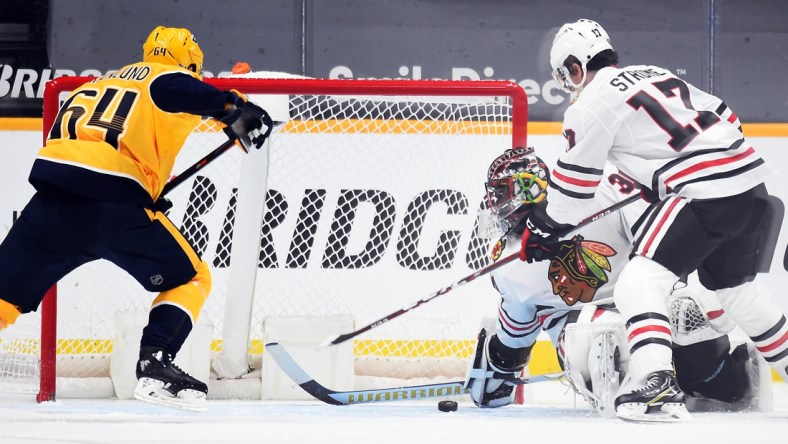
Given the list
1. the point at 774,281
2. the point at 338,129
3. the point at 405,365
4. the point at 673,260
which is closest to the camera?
the point at 673,260

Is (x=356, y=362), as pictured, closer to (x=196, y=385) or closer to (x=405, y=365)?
(x=405, y=365)

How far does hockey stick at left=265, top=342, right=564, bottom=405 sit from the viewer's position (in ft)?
10.4

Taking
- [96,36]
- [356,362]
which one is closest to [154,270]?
[356,362]

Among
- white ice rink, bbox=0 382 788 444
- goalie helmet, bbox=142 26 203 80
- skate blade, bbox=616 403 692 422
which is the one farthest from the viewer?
goalie helmet, bbox=142 26 203 80

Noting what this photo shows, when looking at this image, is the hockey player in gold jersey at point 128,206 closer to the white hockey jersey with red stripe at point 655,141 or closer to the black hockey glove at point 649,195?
the white hockey jersey with red stripe at point 655,141

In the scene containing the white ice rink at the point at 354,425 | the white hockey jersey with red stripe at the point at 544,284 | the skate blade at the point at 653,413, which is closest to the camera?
the white ice rink at the point at 354,425

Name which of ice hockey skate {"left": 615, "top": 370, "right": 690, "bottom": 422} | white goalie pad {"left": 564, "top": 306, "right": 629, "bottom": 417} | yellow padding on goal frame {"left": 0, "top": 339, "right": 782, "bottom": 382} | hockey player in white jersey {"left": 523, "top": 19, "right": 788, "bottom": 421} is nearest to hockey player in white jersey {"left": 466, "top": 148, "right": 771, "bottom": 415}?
white goalie pad {"left": 564, "top": 306, "right": 629, "bottom": 417}

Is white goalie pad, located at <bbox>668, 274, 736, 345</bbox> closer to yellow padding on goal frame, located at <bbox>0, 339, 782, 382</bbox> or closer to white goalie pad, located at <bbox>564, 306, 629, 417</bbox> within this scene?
white goalie pad, located at <bbox>564, 306, 629, 417</bbox>

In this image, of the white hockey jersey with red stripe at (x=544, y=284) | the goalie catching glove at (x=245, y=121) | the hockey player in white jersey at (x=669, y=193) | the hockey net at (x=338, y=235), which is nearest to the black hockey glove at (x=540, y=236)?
the hockey player in white jersey at (x=669, y=193)

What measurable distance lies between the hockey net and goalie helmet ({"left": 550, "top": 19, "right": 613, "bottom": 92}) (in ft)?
2.35

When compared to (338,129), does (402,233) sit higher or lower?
lower

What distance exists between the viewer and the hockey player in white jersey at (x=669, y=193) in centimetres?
263

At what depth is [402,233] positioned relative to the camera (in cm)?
406

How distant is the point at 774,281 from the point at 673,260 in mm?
1816
